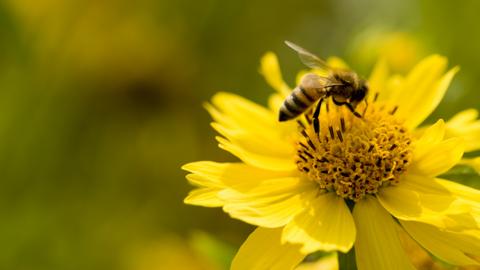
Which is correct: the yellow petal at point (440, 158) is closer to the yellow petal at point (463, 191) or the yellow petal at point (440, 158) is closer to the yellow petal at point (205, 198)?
the yellow petal at point (463, 191)

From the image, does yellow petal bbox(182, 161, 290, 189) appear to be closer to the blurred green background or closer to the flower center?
the flower center

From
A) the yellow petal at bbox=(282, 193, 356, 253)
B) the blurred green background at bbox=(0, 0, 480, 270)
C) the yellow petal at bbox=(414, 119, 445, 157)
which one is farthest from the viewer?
the blurred green background at bbox=(0, 0, 480, 270)

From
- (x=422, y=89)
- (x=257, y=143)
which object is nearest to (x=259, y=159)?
(x=257, y=143)

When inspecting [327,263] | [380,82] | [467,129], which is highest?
[380,82]

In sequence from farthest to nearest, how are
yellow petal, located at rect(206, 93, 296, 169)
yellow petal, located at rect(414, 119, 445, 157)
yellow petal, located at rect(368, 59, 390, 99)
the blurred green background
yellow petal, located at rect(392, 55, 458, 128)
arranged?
the blurred green background, yellow petal, located at rect(368, 59, 390, 99), yellow petal, located at rect(392, 55, 458, 128), yellow petal, located at rect(206, 93, 296, 169), yellow petal, located at rect(414, 119, 445, 157)

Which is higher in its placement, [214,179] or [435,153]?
[214,179]

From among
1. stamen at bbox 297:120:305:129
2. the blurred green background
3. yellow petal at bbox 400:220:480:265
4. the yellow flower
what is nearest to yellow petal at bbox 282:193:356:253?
the yellow flower

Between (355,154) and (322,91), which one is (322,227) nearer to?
(355,154)
